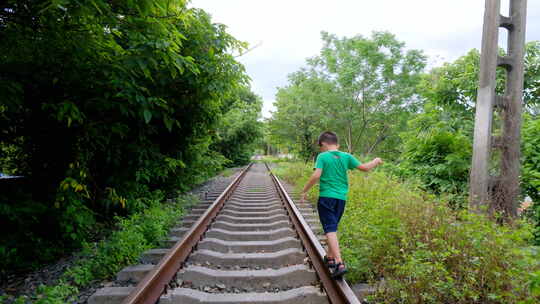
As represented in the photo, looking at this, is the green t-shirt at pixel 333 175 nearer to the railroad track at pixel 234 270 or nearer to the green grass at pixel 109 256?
the railroad track at pixel 234 270

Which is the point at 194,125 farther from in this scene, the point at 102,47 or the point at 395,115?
the point at 395,115

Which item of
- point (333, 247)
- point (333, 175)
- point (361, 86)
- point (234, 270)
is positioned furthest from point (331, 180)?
point (361, 86)

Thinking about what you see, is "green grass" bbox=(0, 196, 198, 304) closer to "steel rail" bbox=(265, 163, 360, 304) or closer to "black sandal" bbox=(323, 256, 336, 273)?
"steel rail" bbox=(265, 163, 360, 304)

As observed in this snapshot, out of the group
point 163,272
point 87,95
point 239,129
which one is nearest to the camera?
point 163,272

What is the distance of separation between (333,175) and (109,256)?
2.87 m

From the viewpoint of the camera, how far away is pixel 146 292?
2449mm

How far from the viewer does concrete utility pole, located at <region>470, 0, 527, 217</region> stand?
484 centimetres

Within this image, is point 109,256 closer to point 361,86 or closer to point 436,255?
point 436,255

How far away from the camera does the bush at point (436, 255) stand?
2.29 m

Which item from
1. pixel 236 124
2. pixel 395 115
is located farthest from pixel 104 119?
pixel 236 124

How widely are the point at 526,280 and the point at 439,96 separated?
21.2 ft

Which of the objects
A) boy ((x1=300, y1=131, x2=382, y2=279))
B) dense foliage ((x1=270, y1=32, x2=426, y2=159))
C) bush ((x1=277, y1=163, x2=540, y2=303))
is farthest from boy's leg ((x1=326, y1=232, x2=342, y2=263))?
dense foliage ((x1=270, y1=32, x2=426, y2=159))

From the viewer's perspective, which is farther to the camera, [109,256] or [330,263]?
[109,256]

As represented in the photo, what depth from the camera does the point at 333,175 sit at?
10.1 ft
